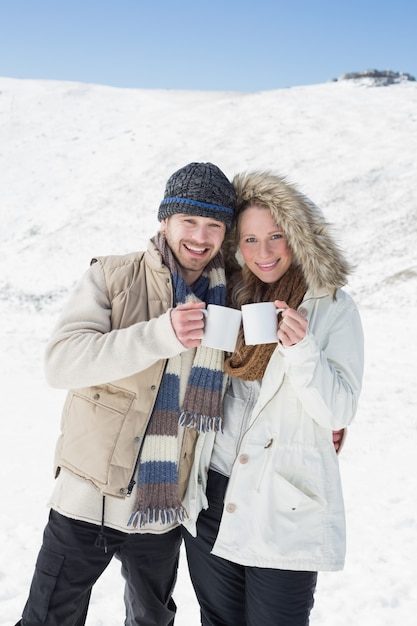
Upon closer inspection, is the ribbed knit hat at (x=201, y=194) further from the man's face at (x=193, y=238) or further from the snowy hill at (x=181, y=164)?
the snowy hill at (x=181, y=164)

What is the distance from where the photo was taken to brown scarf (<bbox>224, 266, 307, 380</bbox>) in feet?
8.48

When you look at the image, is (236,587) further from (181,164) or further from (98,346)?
(181,164)

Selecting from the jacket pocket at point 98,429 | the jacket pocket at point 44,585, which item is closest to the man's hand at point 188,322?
the jacket pocket at point 98,429

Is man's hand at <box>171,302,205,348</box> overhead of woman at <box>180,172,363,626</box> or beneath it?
overhead

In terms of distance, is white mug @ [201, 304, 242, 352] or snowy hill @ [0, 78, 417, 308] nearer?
white mug @ [201, 304, 242, 352]

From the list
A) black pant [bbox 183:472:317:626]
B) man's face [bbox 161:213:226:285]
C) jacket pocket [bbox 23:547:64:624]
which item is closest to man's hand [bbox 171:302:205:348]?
man's face [bbox 161:213:226:285]

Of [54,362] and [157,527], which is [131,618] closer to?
[157,527]

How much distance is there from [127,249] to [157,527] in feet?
58.2

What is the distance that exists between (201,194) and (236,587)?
1.93 m

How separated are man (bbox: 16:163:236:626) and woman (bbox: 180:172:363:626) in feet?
0.60

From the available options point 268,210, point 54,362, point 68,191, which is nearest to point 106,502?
point 54,362

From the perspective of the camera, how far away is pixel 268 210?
9.11 ft

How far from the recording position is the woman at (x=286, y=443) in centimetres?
246

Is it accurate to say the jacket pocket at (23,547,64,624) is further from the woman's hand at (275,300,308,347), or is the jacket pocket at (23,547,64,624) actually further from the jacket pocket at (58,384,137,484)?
the woman's hand at (275,300,308,347)
